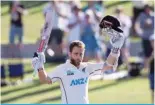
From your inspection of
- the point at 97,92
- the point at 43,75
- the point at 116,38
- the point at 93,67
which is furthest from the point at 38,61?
the point at 97,92

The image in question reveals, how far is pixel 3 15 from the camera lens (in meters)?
21.4

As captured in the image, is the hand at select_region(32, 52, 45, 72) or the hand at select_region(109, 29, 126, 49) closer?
the hand at select_region(32, 52, 45, 72)

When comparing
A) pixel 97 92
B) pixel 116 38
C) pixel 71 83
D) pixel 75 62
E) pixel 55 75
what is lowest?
pixel 97 92

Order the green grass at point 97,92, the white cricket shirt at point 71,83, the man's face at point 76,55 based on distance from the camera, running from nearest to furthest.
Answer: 1. the man's face at point 76,55
2. the white cricket shirt at point 71,83
3. the green grass at point 97,92

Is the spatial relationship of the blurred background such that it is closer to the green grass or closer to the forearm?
the green grass

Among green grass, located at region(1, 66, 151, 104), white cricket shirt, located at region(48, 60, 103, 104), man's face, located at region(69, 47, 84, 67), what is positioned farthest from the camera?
green grass, located at region(1, 66, 151, 104)

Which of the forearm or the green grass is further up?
the forearm

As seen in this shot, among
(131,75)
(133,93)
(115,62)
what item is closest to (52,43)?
(131,75)

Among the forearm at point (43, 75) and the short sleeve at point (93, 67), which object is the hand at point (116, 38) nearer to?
the short sleeve at point (93, 67)

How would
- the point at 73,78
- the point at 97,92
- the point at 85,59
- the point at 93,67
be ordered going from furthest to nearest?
the point at 85,59 → the point at 97,92 → the point at 93,67 → the point at 73,78

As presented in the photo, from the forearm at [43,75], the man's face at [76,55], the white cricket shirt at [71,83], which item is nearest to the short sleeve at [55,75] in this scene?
the white cricket shirt at [71,83]

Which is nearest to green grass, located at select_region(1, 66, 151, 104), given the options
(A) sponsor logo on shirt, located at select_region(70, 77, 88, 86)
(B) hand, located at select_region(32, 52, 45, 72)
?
(A) sponsor logo on shirt, located at select_region(70, 77, 88, 86)

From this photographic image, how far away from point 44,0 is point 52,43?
4.81 m

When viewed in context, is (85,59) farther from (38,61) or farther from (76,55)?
(38,61)
